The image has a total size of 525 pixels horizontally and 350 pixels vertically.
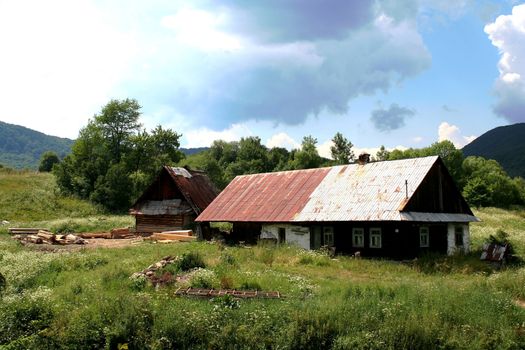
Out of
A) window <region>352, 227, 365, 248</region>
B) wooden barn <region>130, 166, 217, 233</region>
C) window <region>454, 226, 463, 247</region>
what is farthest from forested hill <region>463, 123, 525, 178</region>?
window <region>352, 227, 365, 248</region>

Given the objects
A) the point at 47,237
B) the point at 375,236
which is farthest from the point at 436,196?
the point at 47,237

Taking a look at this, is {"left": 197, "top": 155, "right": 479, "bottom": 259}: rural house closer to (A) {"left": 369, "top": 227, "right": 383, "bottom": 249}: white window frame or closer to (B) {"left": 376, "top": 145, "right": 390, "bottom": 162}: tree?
(A) {"left": 369, "top": 227, "right": 383, "bottom": 249}: white window frame

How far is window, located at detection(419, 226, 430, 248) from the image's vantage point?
24.8 metres

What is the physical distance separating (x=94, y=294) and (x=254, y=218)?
1543 centimetres

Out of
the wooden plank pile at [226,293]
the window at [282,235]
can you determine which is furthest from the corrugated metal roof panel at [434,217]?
the wooden plank pile at [226,293]

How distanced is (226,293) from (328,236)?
13.7 meters

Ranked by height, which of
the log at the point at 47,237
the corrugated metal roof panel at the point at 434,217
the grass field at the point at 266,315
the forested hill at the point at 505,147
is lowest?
the grass field at the point at 266,315

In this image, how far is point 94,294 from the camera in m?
14.0

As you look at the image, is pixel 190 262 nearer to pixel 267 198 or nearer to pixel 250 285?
pixel 250 285

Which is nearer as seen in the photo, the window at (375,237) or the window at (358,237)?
the window at (375,237)

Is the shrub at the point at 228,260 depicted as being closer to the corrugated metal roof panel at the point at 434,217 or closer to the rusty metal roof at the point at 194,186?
the corrugated metal roof panel at the point at 434,217

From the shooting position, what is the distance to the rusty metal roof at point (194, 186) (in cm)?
3806

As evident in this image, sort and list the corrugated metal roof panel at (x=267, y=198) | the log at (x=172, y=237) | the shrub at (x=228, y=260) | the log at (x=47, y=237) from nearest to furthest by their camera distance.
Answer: the shrub at (x=228, y=260) < the corrugated metal roof panel at (x=267, y=198) < the log at (x=47, y=237) < the log at (x=172, y=237)

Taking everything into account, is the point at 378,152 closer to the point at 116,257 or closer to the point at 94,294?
the point at 116,257
